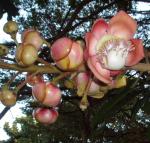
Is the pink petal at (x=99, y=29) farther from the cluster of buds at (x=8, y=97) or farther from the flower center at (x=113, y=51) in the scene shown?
the cluster of buds at (x=8, y=97)

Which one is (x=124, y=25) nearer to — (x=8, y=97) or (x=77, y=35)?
(x=8, y=97)

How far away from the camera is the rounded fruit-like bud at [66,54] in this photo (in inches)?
27.2

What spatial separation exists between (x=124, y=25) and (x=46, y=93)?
0.20 metres

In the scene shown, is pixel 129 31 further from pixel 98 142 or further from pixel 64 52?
pixel 98 142

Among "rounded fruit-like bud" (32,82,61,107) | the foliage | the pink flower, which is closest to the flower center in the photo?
the pink flower

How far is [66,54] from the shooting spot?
0.69m

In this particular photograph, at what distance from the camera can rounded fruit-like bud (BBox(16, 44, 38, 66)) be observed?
0.66m

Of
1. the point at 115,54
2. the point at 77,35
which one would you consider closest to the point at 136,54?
the point at 115,54

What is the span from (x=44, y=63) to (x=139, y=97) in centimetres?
123

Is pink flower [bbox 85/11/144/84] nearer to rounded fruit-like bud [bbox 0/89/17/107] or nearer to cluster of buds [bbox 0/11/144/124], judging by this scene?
cluster of buds [bbox 0/11/144/124]

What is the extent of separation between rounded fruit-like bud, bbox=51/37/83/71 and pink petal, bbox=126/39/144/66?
89 millimetres

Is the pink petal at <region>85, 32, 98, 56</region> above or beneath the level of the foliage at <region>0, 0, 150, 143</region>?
beneath

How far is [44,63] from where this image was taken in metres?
0.71

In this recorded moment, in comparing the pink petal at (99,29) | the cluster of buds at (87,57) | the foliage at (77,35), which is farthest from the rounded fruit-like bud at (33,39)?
the foliage at (77,35)
